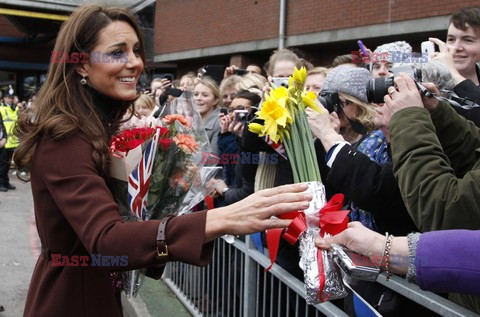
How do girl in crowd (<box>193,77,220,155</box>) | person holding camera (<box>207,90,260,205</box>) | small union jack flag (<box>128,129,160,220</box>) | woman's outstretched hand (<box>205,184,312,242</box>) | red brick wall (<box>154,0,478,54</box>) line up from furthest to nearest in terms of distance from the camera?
red brick wall (<box>154,0,478,54</box>), girl in crowd (<box>193,77,220,155</box>), person holding camera (<box>207,90,260,205</box>), small union jack flag (<box>128,129,160,220</box>), woman's outstretched hand (<box>205,184,312,242</box>)

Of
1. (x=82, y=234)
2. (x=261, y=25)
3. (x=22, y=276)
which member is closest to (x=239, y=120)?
(x=82, y=234)

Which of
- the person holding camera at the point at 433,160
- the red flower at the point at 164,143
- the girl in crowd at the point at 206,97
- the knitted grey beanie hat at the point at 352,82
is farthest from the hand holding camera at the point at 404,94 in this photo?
the girl in crowd at the point at 206,97

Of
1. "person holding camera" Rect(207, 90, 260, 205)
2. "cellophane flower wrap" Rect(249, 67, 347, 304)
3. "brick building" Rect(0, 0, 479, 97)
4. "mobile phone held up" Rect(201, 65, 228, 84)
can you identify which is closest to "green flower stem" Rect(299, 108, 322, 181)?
"cellophane flower wrap" Rect(249, 67, 347, 304)

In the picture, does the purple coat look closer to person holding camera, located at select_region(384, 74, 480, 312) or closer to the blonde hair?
person holding camera, located at select_region(384, 74, 480, 312)

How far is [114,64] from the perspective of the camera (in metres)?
2.03

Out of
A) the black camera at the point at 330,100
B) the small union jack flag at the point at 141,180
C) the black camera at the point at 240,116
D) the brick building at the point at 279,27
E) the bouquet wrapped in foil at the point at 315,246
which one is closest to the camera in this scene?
the bouquet wrapped in foil at the point at 315,246

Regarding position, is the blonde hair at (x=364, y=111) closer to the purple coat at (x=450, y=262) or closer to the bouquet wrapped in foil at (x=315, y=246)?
the bouquet wrapped in foil at (x=315, y=246)

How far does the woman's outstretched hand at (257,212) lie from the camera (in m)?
1.56

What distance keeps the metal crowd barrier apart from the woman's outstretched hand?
695 millimetres

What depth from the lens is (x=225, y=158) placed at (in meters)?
3.79

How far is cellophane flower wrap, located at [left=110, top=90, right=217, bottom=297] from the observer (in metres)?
1.85

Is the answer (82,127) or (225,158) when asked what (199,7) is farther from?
(82,127)

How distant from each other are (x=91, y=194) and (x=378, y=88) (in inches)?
50.1

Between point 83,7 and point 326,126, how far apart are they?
1.20 meters
